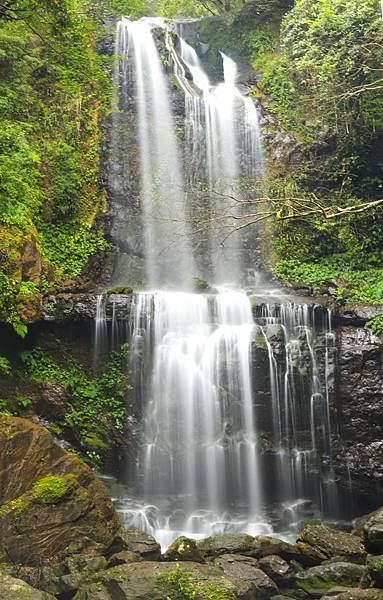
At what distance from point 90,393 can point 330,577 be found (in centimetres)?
608

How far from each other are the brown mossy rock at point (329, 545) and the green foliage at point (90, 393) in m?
4.34

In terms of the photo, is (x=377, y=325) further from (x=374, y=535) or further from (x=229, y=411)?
(x=374, y=535)

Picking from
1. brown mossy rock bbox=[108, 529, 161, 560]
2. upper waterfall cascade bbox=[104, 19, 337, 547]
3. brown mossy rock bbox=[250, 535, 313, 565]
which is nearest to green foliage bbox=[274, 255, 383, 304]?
upper waterfall cascade bbox=[104, 19, 337, 547]

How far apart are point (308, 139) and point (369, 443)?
9.84 m

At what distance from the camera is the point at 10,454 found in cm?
748

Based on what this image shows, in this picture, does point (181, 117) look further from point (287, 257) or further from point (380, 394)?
point (380, 394)

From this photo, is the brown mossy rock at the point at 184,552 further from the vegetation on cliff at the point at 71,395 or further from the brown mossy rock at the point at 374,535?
the vegetation on cliff at the point at 71,395

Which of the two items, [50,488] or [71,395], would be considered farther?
[71,395]

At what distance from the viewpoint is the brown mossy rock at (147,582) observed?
5781mm

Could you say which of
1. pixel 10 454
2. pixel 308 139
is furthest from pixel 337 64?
pixel 10 454

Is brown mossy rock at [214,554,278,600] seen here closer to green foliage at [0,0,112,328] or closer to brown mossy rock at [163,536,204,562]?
brown mossy rock at [163,536,204,562]

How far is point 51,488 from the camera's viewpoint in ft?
24.6

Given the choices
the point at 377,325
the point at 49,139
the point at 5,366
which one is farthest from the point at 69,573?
the point at 49,139

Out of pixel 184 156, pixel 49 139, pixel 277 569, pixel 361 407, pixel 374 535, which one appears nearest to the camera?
pixel 277 569
